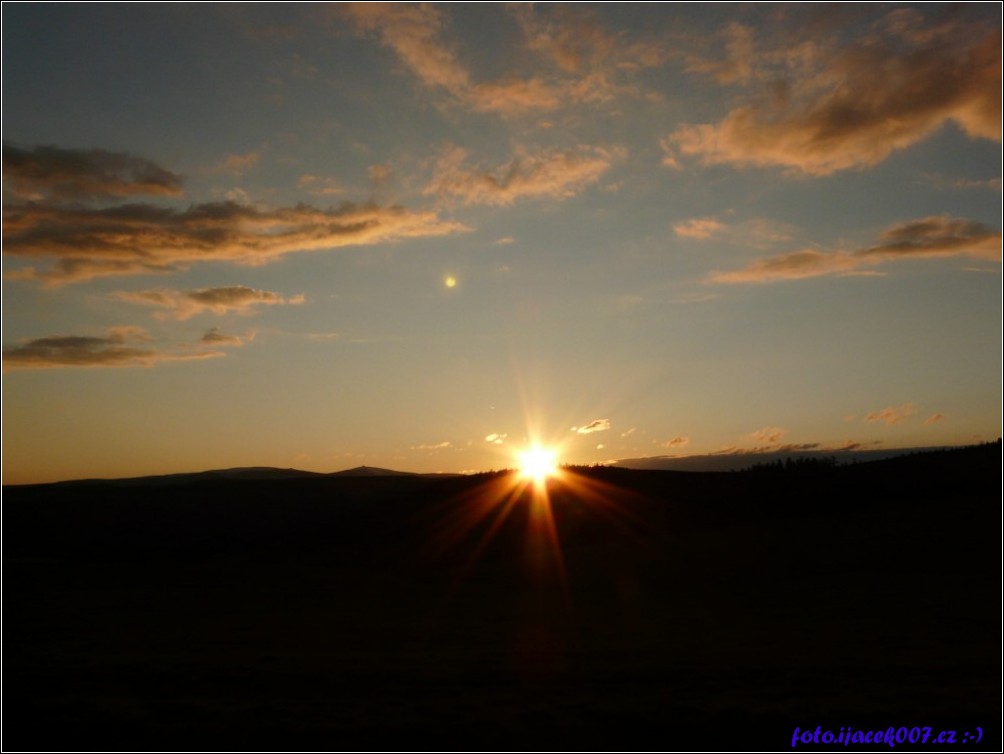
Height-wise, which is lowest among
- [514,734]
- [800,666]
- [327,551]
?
[514,734]

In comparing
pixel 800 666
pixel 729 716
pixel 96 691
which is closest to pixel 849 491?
pixel 800 666

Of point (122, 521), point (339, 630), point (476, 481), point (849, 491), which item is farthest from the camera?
point (476, 481)

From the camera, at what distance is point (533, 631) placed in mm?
12992

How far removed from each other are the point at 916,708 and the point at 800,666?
195 cm

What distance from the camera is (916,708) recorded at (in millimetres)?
8250

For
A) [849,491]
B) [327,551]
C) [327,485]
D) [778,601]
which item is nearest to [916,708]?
[778,601]

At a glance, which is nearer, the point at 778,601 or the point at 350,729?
the point at 350,729

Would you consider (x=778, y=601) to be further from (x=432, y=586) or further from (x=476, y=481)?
(x=476, y=481)

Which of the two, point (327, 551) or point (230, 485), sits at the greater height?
point (230, 485)

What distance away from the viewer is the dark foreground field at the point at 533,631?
8102 millimetres

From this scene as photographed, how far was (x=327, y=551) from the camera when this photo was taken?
85.5ft

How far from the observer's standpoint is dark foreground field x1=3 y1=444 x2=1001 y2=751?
8102 mm

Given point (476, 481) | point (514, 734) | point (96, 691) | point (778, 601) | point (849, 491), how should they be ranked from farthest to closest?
point (476, 481) → point (849, 491) → point (778, 601) → point (96, 691) → point (514, 734)

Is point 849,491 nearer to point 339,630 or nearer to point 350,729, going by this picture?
point 339,630
